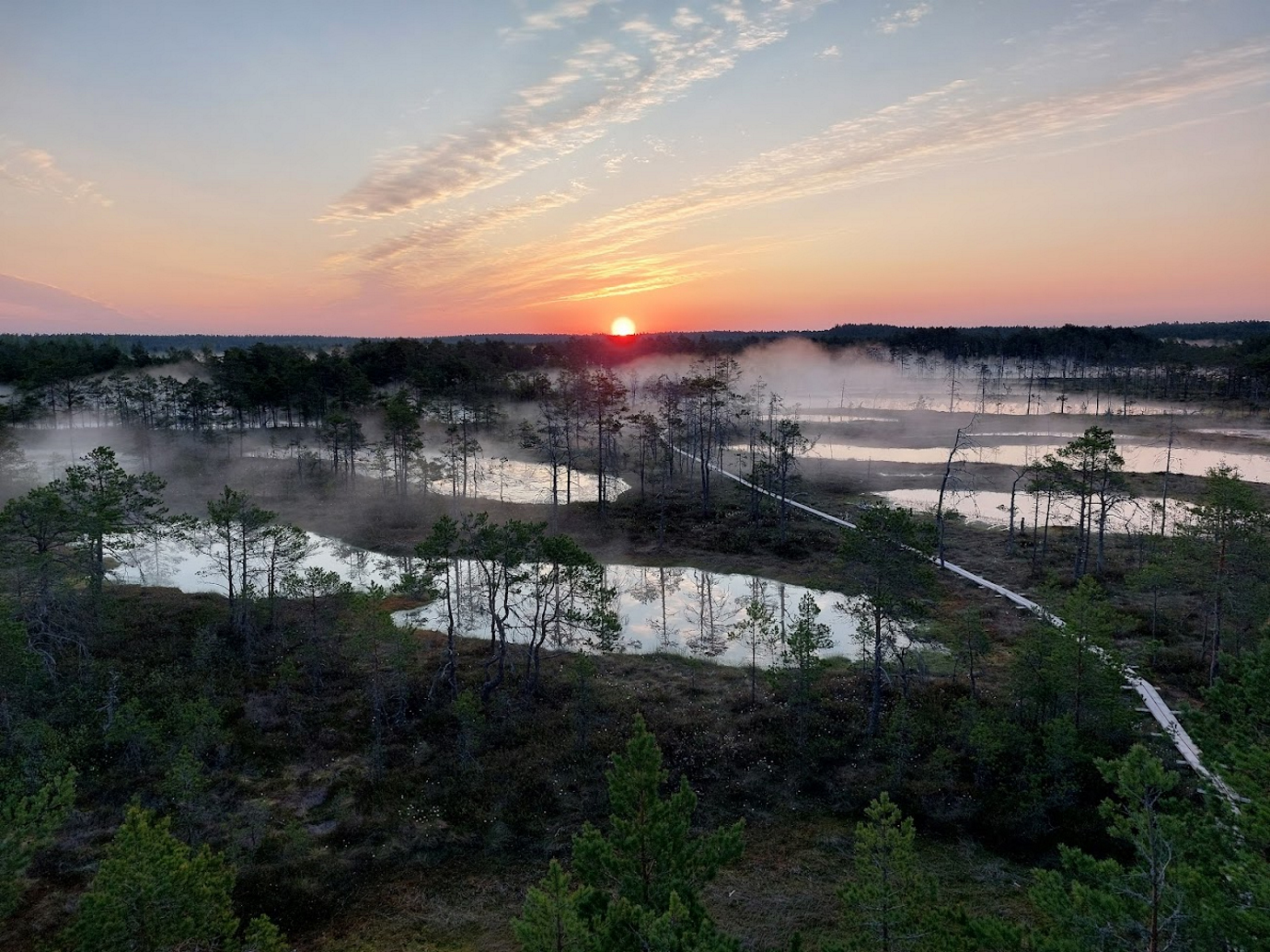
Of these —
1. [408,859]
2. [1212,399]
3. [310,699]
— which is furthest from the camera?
[1212,399]

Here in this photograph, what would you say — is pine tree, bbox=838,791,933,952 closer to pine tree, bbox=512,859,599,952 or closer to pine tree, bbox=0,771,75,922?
pine tree, bbox=512,859,599,952

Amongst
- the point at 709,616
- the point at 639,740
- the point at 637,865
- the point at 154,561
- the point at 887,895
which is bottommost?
the point at 709,616

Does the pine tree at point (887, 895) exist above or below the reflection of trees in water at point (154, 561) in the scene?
above

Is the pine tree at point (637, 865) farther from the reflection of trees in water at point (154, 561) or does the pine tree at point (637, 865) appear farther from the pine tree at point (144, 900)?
the reflection of trees in water at point (154, 561)

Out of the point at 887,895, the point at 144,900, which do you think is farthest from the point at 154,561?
the point at 887,895

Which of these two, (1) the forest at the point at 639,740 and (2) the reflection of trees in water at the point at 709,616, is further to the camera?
(2) the reflection of trees in water at the point at 709,616

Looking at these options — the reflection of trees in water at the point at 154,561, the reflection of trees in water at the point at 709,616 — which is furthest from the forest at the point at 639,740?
the reflection of trees in water at the point at 154,561

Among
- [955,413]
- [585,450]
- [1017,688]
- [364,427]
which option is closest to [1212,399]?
[955,413]

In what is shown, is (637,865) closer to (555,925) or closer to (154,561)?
(555,925)

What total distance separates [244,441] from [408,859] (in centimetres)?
8342

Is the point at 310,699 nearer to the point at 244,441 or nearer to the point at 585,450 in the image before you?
the point at 585,450

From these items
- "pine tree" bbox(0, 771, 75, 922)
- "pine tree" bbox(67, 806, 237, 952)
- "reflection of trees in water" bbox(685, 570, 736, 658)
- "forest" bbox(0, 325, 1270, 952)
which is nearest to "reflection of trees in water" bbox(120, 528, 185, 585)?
"forest" bbox(0, 325, 1270, 952)

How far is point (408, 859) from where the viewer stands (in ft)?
68.3

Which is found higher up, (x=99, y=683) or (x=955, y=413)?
(x=955, y=413)
